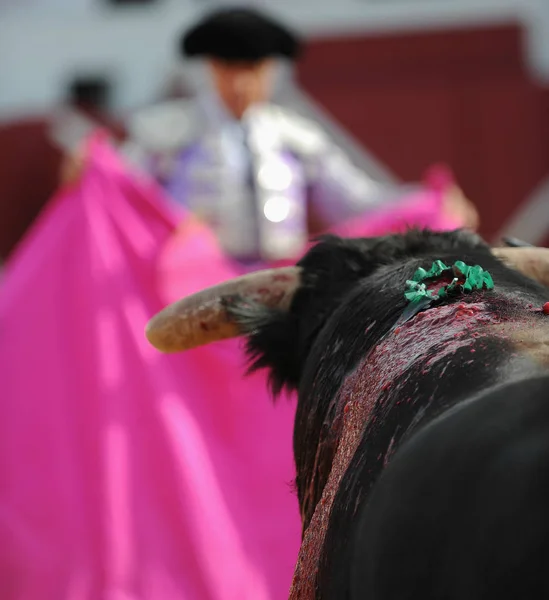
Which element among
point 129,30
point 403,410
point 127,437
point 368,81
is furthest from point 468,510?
point 129,30

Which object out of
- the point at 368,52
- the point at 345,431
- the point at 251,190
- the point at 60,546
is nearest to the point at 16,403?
the point at 60,546

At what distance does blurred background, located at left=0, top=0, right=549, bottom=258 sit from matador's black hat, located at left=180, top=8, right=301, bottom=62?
2.72 m

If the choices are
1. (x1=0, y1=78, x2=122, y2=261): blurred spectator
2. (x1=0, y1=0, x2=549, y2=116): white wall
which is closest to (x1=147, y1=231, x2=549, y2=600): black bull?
(x1=0, y1=78, x2=122, y2=261): blurred spectator

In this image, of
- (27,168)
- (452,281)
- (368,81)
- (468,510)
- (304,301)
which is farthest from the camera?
(368,81)

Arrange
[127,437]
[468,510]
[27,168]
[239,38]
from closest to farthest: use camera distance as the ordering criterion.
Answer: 1. [468,510]
2. [127,437]
3. [239,38]
4. [27,168]

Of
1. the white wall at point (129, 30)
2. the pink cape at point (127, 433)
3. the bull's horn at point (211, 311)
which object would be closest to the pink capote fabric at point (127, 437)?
the pink cape at point (127, 433)

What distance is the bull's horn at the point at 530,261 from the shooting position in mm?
1238

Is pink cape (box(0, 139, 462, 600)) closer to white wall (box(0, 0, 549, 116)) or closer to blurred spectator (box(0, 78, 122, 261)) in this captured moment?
blurred spectator (box(0, 78, 122, 261))

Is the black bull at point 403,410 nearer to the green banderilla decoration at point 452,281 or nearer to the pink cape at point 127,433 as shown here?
the green banderilla decoration at point 452,281

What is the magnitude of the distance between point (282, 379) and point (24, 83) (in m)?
5.89

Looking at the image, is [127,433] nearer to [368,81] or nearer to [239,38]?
[239,38]

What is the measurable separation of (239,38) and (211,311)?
191 cm

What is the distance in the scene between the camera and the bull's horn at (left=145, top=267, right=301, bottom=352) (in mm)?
1257

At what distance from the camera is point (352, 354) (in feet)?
3.42
